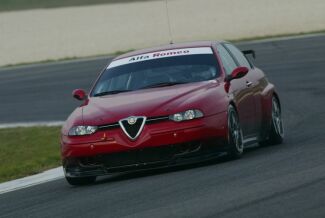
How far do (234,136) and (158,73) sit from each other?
4.42ft

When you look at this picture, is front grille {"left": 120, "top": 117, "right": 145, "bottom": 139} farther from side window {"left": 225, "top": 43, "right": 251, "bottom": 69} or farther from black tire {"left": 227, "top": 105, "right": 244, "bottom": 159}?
side window {"left": 225, "top": 43, "right": 251, "bottom": 69}

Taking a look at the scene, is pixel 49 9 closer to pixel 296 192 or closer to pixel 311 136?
pixel 311 136

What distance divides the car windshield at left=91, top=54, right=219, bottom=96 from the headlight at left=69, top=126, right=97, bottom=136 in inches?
44.2

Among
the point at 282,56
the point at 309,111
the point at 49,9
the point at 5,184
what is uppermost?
the point at 5,184

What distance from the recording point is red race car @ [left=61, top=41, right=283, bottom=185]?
464 inches

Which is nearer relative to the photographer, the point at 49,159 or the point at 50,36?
the point at 49,159

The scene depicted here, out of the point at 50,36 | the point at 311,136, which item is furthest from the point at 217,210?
the point at 50,36

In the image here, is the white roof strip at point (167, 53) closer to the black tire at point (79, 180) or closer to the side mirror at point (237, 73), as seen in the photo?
the side mirror at point (237, 73)

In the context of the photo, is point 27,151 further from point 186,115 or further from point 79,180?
point 186,115

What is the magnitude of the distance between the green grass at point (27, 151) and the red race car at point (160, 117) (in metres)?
1.82

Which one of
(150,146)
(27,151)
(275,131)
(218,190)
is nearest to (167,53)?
(275,131)

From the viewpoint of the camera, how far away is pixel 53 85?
103 ft

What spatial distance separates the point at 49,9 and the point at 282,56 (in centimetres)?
2988

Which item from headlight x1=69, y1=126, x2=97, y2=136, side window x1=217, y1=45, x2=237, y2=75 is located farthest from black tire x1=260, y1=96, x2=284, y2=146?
headlight x1=69, y1=126, x2=97, y2=136
